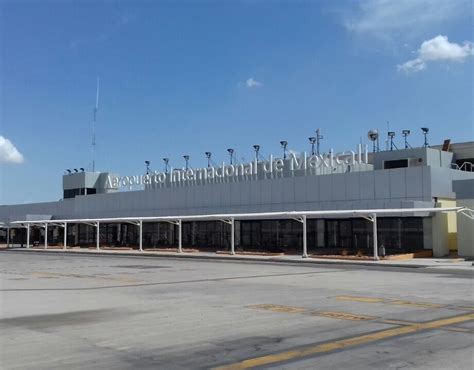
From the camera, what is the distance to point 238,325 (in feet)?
35.8

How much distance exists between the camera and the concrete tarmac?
808 centimetres

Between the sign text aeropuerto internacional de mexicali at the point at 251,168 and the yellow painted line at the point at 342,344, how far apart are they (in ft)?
110

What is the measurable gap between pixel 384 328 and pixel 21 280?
621 inches

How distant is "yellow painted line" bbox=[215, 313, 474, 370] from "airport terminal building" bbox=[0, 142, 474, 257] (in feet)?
69.2

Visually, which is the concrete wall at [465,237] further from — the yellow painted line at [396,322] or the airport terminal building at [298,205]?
the yellow painted line at [396,322]

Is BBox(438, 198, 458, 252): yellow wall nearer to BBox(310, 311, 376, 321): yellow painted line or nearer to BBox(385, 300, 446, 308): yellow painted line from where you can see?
BBox(385, 300, 446, 308): yellow painted line

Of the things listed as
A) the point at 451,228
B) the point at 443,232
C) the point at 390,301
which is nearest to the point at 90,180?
the point at 451,228

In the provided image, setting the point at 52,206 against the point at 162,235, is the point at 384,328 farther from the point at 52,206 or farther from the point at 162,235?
the point at 52,206

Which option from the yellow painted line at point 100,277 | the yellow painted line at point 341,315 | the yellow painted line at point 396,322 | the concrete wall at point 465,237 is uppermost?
the concrete wall at point 465,237

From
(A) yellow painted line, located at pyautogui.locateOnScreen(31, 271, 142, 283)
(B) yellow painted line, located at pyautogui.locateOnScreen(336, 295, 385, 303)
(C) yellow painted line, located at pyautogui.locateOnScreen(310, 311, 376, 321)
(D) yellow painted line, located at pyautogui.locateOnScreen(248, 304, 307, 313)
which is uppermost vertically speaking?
(C) yellow painted line, located at pyautogui.locateOnScreen(310, 311, 376, 321)

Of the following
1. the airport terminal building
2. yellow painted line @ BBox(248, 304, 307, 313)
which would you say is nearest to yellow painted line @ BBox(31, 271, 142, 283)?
yellow painted line @ BBox(248, 304, 307, 313)

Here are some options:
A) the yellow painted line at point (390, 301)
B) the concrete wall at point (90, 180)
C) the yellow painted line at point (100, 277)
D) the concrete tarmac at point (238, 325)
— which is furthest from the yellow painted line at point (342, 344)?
the concrete wall at point (90, 180)

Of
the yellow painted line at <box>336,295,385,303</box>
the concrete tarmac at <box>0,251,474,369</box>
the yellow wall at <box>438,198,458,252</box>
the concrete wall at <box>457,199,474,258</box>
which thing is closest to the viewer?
the concrete tarmac at <box>0,251,474,369</box>

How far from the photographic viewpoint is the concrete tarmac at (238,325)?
8.08m
